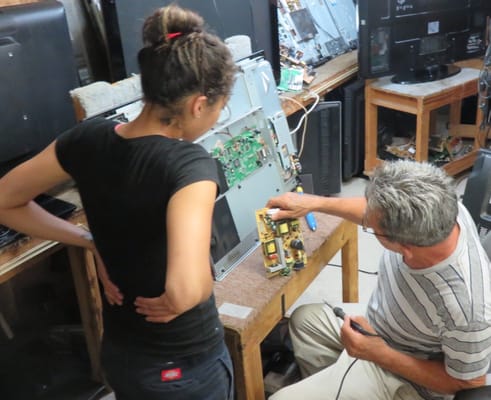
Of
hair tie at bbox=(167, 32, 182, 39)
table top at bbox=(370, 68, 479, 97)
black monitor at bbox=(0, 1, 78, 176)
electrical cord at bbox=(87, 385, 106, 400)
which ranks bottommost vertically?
electrical cord at bbox=(87, 385, 106, 400)

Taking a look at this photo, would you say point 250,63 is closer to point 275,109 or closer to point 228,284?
point 275,109

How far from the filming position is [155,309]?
1110mm

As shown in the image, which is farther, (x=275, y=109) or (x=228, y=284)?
(x=275, y=109)

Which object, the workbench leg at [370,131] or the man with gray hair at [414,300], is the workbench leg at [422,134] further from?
the man with gray hair at [414,300]

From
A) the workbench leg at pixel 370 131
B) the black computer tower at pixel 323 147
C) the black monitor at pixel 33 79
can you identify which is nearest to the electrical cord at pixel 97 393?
the black monitor at pixel 33 79

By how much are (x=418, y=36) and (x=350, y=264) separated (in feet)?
5.59

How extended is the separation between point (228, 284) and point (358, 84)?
6.63ft

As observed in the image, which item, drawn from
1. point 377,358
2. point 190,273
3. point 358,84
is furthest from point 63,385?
point 358,84

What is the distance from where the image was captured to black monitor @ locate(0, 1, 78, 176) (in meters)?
1.64

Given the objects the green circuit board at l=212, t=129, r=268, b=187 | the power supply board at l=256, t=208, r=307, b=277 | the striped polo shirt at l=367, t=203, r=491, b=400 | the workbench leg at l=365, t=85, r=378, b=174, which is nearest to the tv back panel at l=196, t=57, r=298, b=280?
the green circuit board at l=212, t=129, r=268, b=187

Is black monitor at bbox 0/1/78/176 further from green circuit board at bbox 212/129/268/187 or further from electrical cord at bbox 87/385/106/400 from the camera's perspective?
electrical cord at bbox 87/385/106/400

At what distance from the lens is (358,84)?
3.29m

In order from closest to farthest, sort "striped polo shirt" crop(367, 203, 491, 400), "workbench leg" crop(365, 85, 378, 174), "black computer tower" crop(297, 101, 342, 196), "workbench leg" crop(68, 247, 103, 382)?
"striped polo shirt" crop(367, 203, 491, 400) → "workbench leg" crop(68, 247, 103, 382) → "black computer tower" crop(297, 101, 342, 196) → "workbench leg" crop(365, 85, 378, 174)

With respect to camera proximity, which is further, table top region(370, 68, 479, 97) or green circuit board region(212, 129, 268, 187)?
table top region(370, 68, 479, 97)
